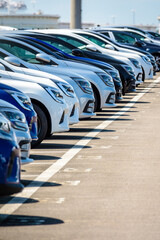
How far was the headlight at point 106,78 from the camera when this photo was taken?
1658cm

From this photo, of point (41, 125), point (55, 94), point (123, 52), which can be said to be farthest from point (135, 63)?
point (41, 125)

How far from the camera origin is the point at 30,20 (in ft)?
387

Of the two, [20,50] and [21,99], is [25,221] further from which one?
[20,50]

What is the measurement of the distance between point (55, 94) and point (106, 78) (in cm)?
507

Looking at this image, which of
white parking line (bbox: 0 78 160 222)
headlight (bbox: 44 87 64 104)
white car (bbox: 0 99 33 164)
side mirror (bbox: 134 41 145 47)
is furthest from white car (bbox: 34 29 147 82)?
white car (bbox: 0 99 33 164)

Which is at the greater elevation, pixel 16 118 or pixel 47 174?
pixel 16 118

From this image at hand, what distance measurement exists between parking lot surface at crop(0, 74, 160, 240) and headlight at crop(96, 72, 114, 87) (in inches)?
111

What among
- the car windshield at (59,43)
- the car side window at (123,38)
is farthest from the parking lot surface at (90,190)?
the car side window at (123,38)

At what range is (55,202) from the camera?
753 cm

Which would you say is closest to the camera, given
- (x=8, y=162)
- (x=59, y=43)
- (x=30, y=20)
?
(x=8, y=162)

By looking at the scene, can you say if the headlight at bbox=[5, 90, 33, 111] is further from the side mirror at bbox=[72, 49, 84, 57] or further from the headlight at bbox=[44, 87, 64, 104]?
the side mirror at bbox=[72, 49, 84, 57]

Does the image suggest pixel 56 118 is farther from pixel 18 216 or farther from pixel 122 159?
pixel 18 216

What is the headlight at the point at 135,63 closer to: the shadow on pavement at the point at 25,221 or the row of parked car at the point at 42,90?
the row of parked car at the point at 42,90

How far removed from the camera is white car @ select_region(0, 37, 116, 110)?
47.3 ft
